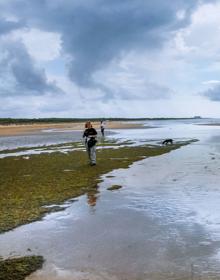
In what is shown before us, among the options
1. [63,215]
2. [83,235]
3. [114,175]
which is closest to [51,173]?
[114,175]

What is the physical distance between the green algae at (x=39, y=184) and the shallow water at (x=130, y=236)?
684 mm

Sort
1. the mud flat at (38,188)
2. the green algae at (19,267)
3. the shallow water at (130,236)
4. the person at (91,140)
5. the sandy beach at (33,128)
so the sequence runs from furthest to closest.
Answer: the sandy beach at (33,128)
the person at (91,140)
the mud flat at (38,188)
the shallow water at (130,236)
the green algae at (19,267)

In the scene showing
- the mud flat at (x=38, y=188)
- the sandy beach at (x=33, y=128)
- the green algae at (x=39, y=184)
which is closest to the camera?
the mud flat at (x=38, y=188)

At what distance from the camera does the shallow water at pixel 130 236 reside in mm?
7348

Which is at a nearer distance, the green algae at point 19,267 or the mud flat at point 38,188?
the green algae at point 19,267

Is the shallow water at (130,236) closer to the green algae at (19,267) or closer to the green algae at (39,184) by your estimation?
the green algae at (19,267)

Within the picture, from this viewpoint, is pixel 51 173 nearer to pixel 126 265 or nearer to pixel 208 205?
pixel 208 205

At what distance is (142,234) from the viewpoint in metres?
9.50

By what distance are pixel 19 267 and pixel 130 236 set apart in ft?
9.05

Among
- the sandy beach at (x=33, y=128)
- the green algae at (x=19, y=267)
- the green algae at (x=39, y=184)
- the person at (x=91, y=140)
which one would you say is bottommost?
the sandy beach at (x=33, y=128)

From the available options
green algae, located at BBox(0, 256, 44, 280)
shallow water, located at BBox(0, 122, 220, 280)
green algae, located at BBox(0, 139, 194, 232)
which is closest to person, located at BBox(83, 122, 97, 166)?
green algae, located at BBox(0, 139, 194, 232)

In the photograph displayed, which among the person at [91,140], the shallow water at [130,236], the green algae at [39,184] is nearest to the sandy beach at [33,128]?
the green algae at [39,184]

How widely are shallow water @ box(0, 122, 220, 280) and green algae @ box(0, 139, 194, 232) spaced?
0.68 m

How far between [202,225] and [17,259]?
176 inches
